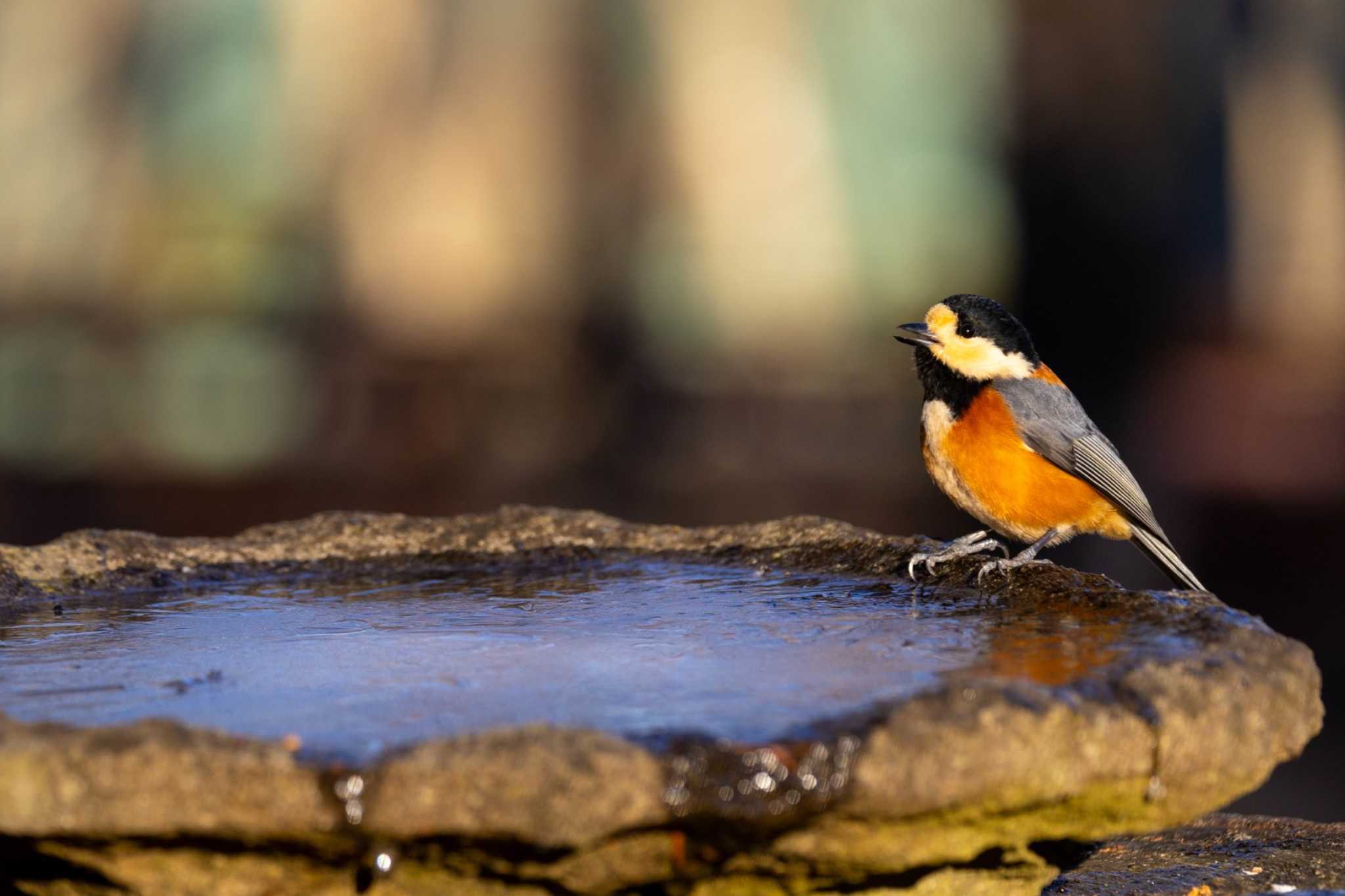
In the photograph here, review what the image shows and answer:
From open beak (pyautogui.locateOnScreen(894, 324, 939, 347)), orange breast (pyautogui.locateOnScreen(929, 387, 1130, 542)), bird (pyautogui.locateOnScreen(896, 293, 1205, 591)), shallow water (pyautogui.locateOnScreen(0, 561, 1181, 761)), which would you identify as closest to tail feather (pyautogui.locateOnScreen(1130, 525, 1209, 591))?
bird (pyautogui.locateOnScreen(896, 293, 1205, 591))

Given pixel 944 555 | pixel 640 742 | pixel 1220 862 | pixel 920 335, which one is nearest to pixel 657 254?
pixel 920 335

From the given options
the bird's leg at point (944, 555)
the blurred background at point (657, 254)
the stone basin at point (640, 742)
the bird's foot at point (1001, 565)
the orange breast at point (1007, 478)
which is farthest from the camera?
the blurred background at point (657, 254)

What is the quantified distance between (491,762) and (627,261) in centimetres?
586

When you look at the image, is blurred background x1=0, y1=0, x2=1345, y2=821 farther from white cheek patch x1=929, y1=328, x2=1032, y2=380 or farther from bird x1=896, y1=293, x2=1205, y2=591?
white cheek patch x1=929, y1=328, x2=1032, y2=380

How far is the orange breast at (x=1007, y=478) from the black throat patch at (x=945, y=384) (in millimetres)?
26

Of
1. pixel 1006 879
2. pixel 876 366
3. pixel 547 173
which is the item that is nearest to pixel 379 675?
pixel 1006 879

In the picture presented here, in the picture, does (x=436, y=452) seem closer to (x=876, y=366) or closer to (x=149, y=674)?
(x=876, y=366)

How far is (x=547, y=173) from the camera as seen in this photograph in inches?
286

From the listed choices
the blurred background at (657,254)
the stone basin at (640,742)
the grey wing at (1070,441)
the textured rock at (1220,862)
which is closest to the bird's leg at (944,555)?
the stone basin at (640,742)

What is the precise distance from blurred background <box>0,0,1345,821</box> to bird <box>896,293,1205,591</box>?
3.36 metres

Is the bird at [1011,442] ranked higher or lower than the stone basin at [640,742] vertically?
higher

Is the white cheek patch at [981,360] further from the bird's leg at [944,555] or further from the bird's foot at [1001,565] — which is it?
the bird's foot at [1001,565]

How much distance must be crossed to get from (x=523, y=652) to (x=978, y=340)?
1634 millimetres

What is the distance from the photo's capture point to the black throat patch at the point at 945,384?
3.66 metres
